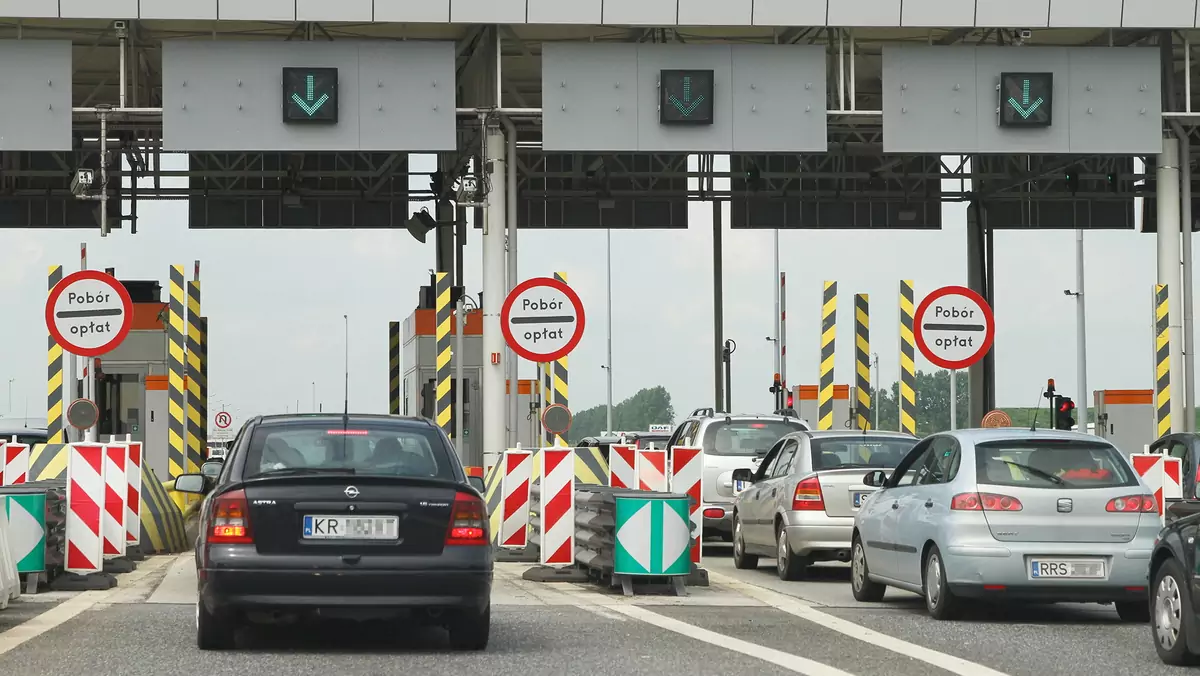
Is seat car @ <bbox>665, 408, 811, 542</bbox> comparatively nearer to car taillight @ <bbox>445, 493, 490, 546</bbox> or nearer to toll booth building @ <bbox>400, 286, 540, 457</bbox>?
car taillight @ <bbox>445, 493, 490, 546</bbox>

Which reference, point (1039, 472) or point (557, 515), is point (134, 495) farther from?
point (1039, 472)

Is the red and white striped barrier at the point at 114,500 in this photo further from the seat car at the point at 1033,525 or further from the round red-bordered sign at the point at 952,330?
the round red-bordered sign at the point at 952,330

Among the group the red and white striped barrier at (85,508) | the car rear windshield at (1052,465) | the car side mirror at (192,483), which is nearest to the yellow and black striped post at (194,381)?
the red and white striped barrier at (85,508)

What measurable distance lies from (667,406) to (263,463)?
16742 cm

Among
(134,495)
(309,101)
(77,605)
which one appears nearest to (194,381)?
(309,101)

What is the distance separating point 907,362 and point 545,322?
20.1 feet

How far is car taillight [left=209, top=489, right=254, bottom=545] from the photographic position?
10.7 meters

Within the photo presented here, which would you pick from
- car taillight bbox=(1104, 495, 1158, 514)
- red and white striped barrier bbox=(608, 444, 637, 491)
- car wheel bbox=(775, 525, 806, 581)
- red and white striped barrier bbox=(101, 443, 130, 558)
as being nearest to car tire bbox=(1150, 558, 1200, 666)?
car taillight bbox=(1104, 495, 1158, 514)

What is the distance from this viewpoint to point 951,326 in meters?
20.3

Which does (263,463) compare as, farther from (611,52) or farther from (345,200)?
A: (345,200)

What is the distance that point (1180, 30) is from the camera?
92.8 ft

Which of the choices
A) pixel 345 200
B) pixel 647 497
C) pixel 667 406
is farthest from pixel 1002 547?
pixel 667 406

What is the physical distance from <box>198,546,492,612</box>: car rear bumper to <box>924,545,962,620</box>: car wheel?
4.12 m

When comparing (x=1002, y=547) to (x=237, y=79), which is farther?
(x=237, y=79)
